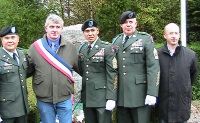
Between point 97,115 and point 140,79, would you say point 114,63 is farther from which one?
point 97,115

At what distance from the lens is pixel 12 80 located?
11.7 feet

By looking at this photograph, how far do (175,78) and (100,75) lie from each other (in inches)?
34.7

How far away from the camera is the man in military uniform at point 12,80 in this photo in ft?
11.6

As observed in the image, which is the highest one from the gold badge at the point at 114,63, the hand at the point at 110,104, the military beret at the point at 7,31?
the military beret at the point at 7,31

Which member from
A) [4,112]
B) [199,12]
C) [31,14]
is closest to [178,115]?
[4,112]

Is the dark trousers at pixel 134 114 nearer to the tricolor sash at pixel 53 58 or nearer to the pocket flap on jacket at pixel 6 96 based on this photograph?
the tricolor sash at pixel 53 58

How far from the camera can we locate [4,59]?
359 centimetres

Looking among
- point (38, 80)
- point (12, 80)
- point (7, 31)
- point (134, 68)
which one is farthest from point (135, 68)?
point (7, 31)

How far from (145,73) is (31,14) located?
10312 mm

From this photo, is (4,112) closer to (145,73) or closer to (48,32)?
(48,32)

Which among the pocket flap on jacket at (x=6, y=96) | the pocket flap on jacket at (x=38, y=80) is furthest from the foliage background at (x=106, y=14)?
the pocket flap on jacket at (x=6, y=96)

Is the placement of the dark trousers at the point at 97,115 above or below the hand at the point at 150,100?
below

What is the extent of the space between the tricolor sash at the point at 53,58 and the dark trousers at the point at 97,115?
1.71 ft

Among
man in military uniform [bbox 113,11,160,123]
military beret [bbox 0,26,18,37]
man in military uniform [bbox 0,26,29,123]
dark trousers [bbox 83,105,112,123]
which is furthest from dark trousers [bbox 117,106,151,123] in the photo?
military beret [bbox 0,26,18,37]
